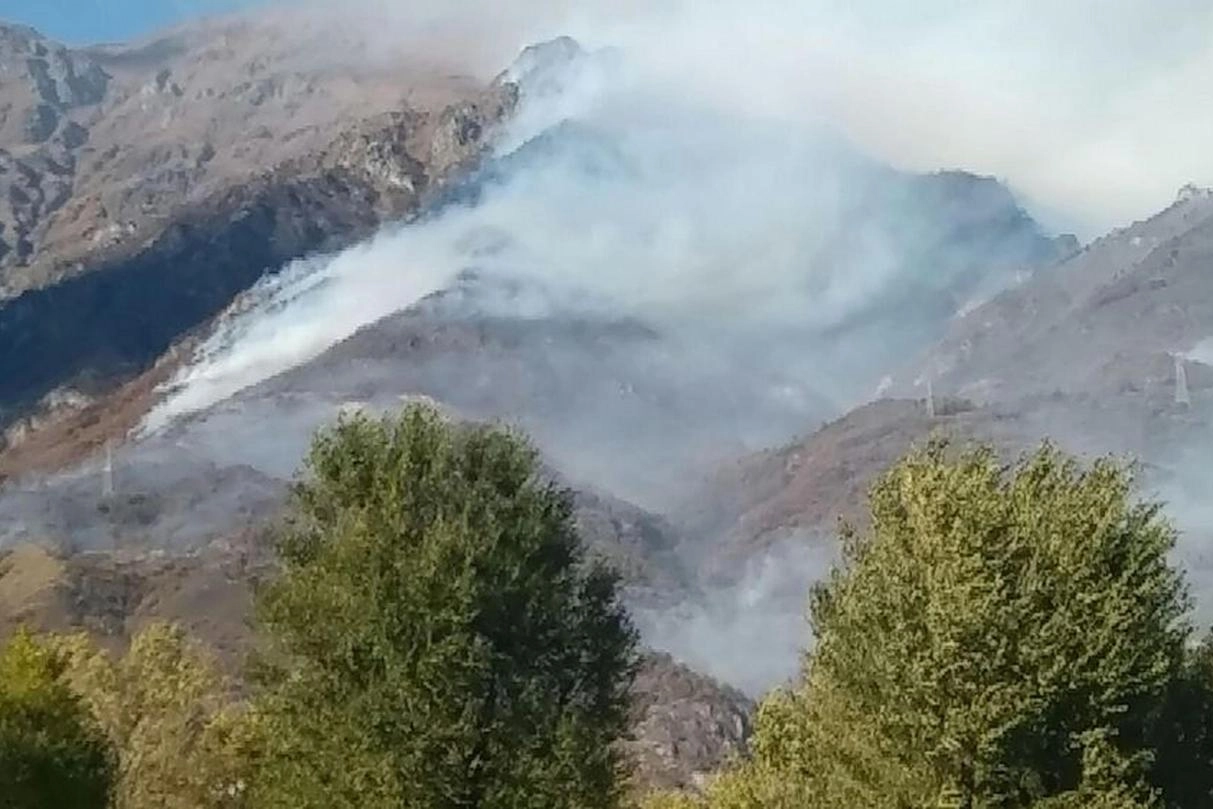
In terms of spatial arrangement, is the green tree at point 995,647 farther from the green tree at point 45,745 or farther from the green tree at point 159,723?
the green tree at point 159,723

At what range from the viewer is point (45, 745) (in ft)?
133

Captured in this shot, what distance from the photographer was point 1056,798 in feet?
96.9

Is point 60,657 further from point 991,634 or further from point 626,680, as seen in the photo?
point 991,634

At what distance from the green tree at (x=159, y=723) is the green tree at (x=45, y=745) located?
198 inches

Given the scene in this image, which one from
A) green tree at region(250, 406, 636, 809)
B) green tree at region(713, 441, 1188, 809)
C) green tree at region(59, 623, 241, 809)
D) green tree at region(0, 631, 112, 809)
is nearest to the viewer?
green tree at region(713, 441, 1188, 809)

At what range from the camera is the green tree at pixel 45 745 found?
39594 millimetres

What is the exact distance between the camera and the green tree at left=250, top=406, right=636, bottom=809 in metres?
34.7

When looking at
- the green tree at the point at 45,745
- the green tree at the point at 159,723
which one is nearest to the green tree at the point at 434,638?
the green tree at the point at 45,745

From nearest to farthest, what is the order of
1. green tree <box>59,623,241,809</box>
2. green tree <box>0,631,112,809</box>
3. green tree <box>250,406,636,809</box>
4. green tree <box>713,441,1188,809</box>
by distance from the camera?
1. green tree <box>713,441,1188,809</box>
2. green tree <box>250,406,636,809</box>
3. green tree <box>0,631,112,809</box>
4. green tree <box>59,623,241,809</box>

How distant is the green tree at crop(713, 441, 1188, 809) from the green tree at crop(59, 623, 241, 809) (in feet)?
78.2

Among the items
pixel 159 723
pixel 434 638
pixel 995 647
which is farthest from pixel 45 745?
pixel 995 647

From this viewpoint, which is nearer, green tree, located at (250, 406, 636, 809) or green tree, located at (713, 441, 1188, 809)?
green tree, located at (713, 441, 1188, 809)

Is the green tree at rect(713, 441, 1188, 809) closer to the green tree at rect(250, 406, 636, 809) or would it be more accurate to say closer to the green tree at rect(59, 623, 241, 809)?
the green tree at rect(250, 406, 636, 809)

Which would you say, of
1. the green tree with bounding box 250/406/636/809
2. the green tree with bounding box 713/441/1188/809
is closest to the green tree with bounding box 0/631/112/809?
the green tree with bounding box 250/406/636/809
